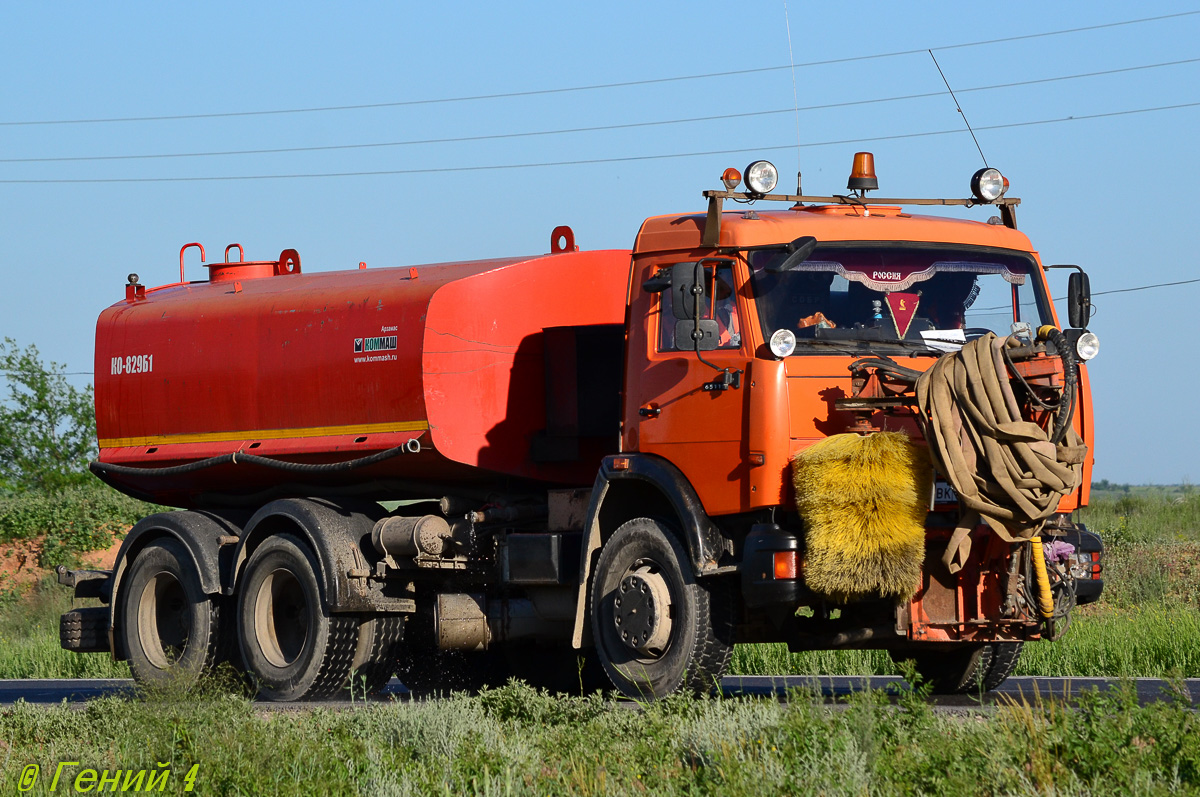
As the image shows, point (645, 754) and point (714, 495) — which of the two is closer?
point (645, 754)

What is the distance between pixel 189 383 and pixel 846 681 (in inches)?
241

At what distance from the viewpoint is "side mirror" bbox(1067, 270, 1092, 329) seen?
33.2 ft

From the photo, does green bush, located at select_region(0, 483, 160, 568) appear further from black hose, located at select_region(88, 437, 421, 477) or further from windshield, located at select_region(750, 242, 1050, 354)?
windshield, located at select_region(750, 242, 1050, 354)

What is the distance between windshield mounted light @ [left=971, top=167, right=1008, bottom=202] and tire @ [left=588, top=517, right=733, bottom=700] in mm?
3284

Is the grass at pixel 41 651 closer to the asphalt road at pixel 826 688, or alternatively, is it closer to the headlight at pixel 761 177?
the asphalt road at pixel 826 688

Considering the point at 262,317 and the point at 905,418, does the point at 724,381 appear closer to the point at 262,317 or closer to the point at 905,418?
the point at 905,418

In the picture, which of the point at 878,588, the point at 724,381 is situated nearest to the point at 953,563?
the point at 878,588

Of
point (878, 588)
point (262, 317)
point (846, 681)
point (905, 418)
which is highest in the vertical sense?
point (262, 317)

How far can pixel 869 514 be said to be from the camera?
8.71 metres

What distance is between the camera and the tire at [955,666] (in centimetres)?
1088

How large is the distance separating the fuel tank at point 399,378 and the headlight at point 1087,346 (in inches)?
141

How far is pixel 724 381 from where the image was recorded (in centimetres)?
956

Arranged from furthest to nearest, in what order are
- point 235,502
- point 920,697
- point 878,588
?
point 235,502 → point 878,588 → point 920,697

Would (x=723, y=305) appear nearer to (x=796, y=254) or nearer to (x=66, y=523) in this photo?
(x=796, y=254)
